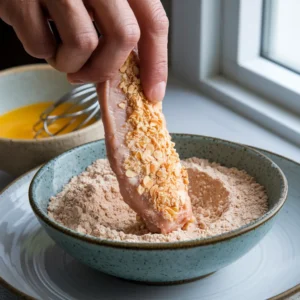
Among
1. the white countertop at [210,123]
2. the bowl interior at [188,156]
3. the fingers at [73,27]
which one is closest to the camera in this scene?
the fingers at [73,27]

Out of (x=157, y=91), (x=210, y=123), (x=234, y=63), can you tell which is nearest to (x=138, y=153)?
(x=157, y=91)

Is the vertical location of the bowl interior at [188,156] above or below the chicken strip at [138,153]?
below

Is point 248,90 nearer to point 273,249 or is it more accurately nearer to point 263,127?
point 263,127

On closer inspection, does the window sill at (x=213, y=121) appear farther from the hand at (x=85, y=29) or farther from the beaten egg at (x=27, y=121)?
the hand at (x=85, y=29)

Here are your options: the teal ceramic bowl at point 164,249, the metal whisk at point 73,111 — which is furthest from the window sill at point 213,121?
the teal ceramic bowl at point 164,249

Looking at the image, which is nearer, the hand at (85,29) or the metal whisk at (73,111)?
the hand at (85,29)

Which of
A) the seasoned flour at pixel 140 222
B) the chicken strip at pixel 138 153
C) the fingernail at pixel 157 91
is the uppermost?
the fingernail at pixel 157 91

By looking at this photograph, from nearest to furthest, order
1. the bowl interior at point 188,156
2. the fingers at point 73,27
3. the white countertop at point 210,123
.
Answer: the fingers at point 73,27 → the bowl interior at point 188,156 → the white countertop at point 210,123
